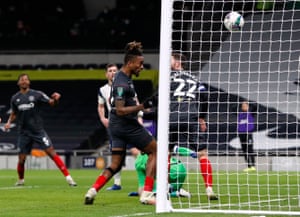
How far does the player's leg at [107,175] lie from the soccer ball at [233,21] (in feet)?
7.28

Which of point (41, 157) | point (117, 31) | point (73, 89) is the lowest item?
point (41, 157)

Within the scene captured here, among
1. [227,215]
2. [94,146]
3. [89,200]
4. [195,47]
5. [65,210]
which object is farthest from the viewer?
[94,146]

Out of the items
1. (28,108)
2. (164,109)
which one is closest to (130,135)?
(164,109)

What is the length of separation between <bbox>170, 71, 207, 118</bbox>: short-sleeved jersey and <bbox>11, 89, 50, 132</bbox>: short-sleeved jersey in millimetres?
5060

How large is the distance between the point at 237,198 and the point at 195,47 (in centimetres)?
232

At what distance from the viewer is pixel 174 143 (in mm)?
12297

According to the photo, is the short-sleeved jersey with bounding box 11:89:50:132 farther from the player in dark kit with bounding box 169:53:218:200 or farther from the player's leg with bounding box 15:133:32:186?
the player in dark kit with bounding box 169:53:218:200

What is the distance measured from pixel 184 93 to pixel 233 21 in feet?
4.24

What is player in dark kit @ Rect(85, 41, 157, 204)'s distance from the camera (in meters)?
10.9

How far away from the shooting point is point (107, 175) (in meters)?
11.1

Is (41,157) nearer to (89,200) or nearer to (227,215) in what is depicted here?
(89,200)

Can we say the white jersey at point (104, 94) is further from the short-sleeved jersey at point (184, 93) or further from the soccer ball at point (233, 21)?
the soccer ball at point (233, 21)

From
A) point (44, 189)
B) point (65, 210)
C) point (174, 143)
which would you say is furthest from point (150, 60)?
point (65, 210)

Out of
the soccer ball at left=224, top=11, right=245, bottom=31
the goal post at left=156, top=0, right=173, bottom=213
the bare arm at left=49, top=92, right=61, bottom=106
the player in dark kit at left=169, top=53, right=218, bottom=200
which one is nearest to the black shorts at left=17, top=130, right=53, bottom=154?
the bare arm at left=49, top=92, right=61, bottom=106
